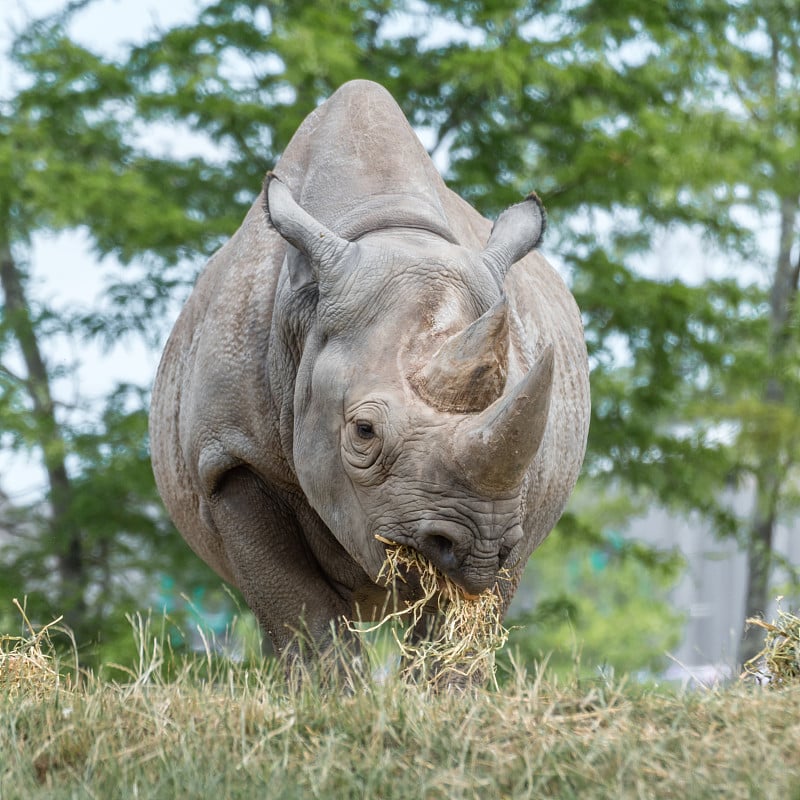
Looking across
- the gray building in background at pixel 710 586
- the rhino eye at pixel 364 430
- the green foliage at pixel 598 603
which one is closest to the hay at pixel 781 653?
the green foliage at pixel 598 603

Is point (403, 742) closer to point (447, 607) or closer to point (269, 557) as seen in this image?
point (447, 607)

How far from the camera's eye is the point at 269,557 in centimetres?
604

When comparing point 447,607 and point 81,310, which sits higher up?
point 81,310

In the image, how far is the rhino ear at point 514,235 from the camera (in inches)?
218

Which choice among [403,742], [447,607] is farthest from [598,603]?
[403,742]

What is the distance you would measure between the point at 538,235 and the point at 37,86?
29.3 ft

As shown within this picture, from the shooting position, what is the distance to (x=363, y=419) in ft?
15.7

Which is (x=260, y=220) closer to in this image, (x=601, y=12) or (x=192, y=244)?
(x=192, y=244)

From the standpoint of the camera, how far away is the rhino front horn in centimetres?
432

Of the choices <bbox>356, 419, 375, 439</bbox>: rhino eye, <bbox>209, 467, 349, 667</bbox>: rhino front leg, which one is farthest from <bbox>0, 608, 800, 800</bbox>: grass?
<bbox>209, 467, 349, 667</bbox>: rhino front leg

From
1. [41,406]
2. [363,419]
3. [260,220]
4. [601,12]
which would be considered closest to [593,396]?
[601,12]

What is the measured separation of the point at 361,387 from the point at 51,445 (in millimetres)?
7898

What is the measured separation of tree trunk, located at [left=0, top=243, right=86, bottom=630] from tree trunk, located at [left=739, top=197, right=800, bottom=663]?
20.0 feet

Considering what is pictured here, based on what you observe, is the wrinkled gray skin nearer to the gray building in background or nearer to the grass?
the grass
